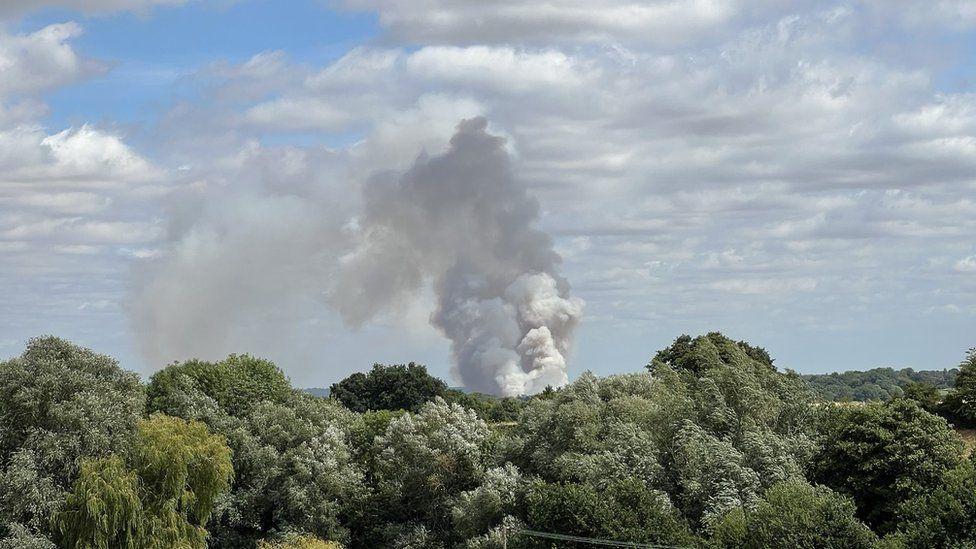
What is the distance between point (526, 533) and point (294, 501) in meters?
16.0

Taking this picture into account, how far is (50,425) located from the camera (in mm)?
59719

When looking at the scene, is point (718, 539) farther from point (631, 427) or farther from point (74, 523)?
point (74, 523)

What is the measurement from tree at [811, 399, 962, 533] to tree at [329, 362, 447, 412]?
7772cm

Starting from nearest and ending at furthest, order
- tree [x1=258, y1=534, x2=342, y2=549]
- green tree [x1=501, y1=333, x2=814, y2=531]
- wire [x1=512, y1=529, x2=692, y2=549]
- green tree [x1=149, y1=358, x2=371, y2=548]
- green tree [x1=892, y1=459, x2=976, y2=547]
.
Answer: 1. green tree [x1=892, y1=459, x2=976, y2=547]
2. wire [x1=512, y1=529, x2=692, y2=549]
3. tree [x1=258, y1=534, x2=342, y2=549]
4. green tree [x1=501, y1=333, x2=814, y2=531]
5. green tree [x1=149, y1=358, x2=371, y2=548]

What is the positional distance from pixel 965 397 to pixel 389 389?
261 feet

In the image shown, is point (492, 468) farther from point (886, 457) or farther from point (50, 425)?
point (50, 425)

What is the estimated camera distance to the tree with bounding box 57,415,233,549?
5641 centimetres

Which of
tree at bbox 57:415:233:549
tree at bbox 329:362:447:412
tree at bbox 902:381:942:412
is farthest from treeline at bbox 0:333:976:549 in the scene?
tree at bbox 329:362:447:412

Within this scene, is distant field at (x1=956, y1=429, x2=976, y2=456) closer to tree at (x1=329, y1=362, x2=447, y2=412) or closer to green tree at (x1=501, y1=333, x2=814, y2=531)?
green tree at (x1=501, y1=333, x2=814, y2=531)

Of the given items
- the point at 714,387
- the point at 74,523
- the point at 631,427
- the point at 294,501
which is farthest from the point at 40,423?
the point at 714,387

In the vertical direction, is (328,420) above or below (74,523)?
above

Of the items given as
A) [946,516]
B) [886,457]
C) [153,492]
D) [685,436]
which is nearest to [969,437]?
[886,457]

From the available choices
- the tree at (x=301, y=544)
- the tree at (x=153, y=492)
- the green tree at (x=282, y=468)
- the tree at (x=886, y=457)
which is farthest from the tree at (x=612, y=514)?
the tree at (x=153, y=492)

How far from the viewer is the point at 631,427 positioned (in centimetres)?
6469
